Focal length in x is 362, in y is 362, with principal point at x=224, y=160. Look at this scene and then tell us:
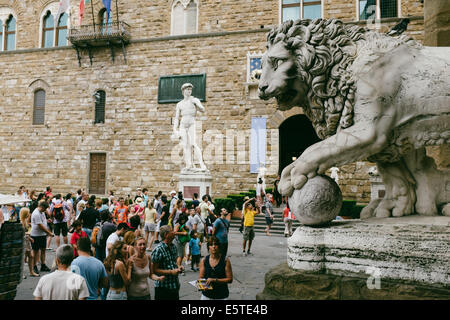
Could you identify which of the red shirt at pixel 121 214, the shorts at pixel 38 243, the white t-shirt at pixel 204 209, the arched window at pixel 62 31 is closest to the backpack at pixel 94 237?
the shorts at pixel 38 243

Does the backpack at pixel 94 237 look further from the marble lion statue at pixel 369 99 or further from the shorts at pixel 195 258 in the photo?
the marble lion statue at pixel 369 99

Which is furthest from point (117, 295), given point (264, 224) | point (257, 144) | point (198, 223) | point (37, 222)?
point (257, 144)

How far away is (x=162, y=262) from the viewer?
407cm

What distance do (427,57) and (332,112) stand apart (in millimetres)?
777

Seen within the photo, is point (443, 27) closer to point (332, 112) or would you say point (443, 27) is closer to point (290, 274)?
point (332, 112)

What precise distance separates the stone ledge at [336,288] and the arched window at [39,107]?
20906 mm

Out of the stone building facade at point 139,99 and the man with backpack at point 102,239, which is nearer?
the man with backpack at point 102,239

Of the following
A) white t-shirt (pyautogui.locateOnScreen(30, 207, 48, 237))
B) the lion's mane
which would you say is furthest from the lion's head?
white t-shirt (pyautogui.locateOnScreen(30, 207, 48, 237))

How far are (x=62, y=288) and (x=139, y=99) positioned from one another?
16.4 m

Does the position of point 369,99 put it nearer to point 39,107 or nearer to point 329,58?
point 329,58

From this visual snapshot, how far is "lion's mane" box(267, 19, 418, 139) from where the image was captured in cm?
274

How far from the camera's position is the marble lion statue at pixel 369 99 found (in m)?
2.62
